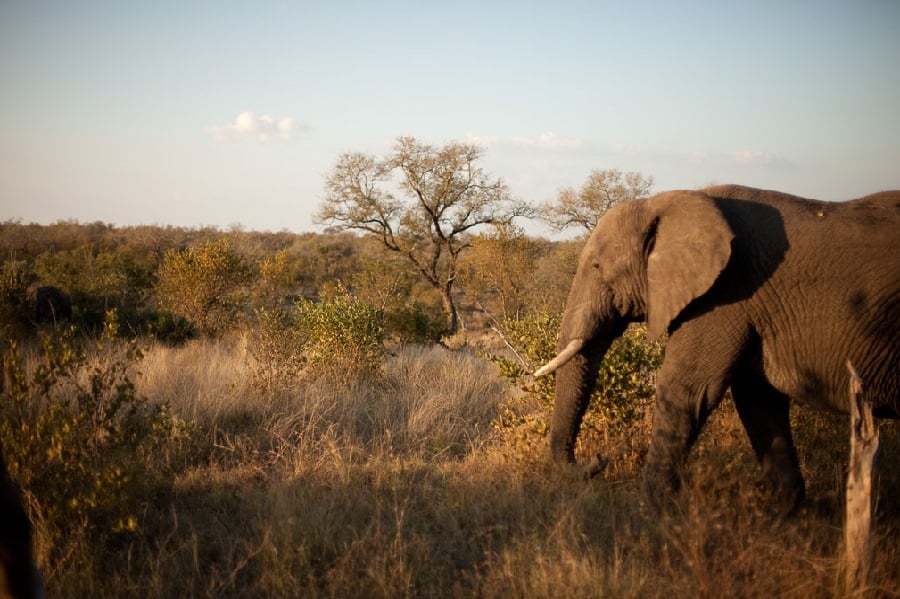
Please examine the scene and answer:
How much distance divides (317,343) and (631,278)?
5.89 meters

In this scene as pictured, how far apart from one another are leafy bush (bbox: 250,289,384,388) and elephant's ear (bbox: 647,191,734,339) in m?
5.06

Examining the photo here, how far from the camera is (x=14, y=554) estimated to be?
79.6 inches

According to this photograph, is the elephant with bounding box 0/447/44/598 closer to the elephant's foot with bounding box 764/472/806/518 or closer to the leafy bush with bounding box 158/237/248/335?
the elephant's foot with bounding box 764/472/806/518

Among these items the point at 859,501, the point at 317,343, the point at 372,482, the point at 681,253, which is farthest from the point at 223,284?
the point at 859,501

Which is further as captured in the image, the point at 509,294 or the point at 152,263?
the point at 152,263

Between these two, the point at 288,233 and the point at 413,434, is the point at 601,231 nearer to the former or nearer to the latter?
the point at 413,434

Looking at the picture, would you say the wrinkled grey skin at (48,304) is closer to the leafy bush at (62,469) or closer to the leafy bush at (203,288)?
the leafy bush at (203,288)

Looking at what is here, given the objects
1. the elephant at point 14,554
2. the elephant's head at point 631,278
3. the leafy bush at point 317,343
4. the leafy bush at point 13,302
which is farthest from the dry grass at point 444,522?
the leafy bush at point 13,302

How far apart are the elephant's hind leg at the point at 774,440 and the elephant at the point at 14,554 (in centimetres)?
448

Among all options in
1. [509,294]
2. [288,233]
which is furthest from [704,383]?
[288,233]

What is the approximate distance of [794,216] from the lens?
4.45m

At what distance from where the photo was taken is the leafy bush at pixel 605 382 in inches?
235

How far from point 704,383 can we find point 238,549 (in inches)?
131

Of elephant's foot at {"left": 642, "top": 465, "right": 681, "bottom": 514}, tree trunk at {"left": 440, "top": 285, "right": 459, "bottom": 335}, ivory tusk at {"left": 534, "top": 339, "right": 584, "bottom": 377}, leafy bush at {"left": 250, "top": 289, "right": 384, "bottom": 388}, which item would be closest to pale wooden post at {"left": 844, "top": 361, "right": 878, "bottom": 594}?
elephant's foot at {"left": 642, "top": 465, "right": 681, "bottom": 514}
